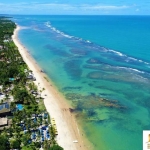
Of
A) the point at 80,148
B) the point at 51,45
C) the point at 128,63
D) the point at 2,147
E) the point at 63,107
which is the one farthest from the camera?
the point at 51,45

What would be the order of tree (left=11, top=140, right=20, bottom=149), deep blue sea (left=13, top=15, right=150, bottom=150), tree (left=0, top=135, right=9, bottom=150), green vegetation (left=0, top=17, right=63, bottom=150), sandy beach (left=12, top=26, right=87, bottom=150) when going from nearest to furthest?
tree (left=0, top=135, right=9, bottom=150), tree (left=11, top=140, right=20, bottom=149), green vegetation (left=0, top=17, right=63, bottom=150), sandy beach (left=12, top=26, right=87, bottom=150), deep blue sea (left=13, top=15, right=150, bottom=150)

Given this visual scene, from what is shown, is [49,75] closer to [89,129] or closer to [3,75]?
[3,75]

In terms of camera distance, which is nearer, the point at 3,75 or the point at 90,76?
the point at 3,75

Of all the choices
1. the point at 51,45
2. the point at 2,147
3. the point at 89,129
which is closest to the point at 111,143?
the point at 89,129

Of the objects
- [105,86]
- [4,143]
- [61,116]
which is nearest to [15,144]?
[4,143]

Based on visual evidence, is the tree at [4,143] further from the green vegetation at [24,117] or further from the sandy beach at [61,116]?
the sandy beach at [61,116]

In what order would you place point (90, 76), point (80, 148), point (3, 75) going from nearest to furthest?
point (80, 148) → point (3, 75) → point (90, 76)

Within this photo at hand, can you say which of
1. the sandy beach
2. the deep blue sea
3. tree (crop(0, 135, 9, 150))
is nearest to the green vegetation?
tree (crop(0, 135, 9, 150))

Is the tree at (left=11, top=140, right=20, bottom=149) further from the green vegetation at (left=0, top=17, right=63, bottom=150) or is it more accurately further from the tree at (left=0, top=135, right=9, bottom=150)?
the tree at (left=0, top=135, right=9, bottom=150)

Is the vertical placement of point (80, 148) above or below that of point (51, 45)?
below
